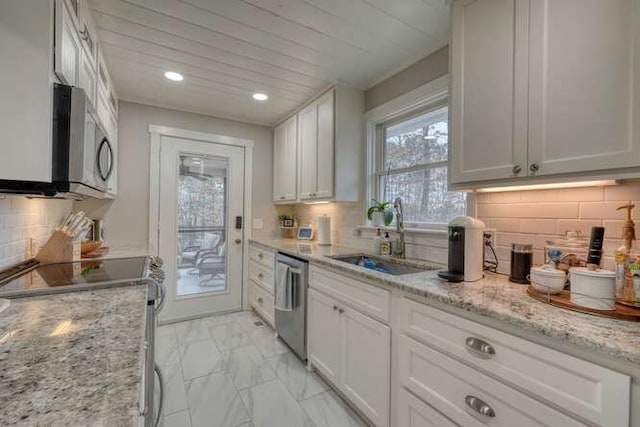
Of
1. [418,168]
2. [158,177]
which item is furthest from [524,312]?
[158,177]

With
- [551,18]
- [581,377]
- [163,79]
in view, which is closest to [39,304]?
[581,377]

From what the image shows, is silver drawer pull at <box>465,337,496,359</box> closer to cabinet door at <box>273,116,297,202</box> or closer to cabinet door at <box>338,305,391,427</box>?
cabinet door at <box>338,305,391,427</box>

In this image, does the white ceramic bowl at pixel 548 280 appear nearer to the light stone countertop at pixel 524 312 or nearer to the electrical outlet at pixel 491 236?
the light stone countertop at pixel 524 312

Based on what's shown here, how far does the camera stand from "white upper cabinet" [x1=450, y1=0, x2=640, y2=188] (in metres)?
1.00

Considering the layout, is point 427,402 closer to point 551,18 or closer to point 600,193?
point 600,193

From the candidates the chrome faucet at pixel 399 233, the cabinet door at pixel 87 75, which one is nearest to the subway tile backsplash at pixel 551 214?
the chrome faucet at pixel 399 233

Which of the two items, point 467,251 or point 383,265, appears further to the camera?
point 383,265

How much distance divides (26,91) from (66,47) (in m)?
0.30

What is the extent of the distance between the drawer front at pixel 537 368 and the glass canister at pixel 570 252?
0.53m

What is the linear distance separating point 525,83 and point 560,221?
0.66 metres

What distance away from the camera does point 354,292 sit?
1749 millimetres

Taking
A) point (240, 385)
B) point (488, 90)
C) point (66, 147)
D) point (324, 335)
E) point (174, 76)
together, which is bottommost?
point (240, 385)

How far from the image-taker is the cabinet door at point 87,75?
4.91 feet

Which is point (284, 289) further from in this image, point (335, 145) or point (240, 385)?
point (335, 145)
